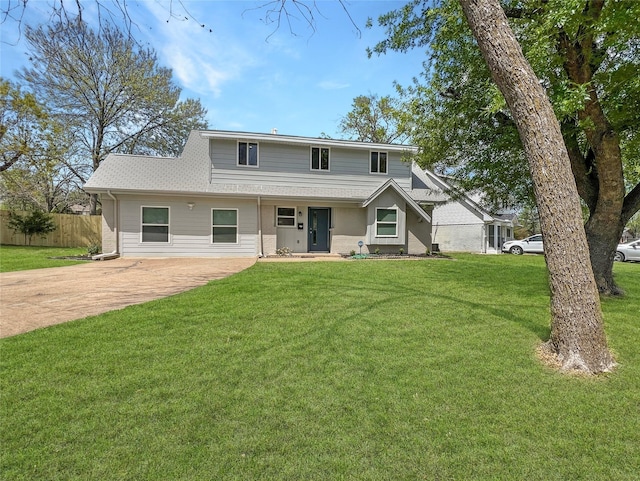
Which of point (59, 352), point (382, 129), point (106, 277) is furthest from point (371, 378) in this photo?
point (382, 129)

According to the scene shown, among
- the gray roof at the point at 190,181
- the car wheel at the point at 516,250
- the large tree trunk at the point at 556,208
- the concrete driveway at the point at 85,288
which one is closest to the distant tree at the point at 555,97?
the large tree trunk at the point at 556,208

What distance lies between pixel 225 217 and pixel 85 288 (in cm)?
672

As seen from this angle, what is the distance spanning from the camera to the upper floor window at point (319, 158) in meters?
14.4

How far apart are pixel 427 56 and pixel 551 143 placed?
663cm

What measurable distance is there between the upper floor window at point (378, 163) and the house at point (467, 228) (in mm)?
5093

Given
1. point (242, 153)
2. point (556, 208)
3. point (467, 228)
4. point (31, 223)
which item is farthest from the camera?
point (467, 228)

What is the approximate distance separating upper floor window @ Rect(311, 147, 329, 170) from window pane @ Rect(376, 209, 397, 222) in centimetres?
318

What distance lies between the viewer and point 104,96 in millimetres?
21875

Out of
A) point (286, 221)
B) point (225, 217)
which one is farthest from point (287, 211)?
point (225, 217)

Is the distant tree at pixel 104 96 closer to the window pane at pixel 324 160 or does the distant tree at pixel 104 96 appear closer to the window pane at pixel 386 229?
the window pane at pixel 324 160

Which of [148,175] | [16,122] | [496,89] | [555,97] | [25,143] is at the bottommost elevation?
[496,89]

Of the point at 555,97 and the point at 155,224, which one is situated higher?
the point at 555,97

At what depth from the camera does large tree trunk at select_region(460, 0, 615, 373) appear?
11.2ft

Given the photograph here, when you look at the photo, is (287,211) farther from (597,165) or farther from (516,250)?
(516,250)
